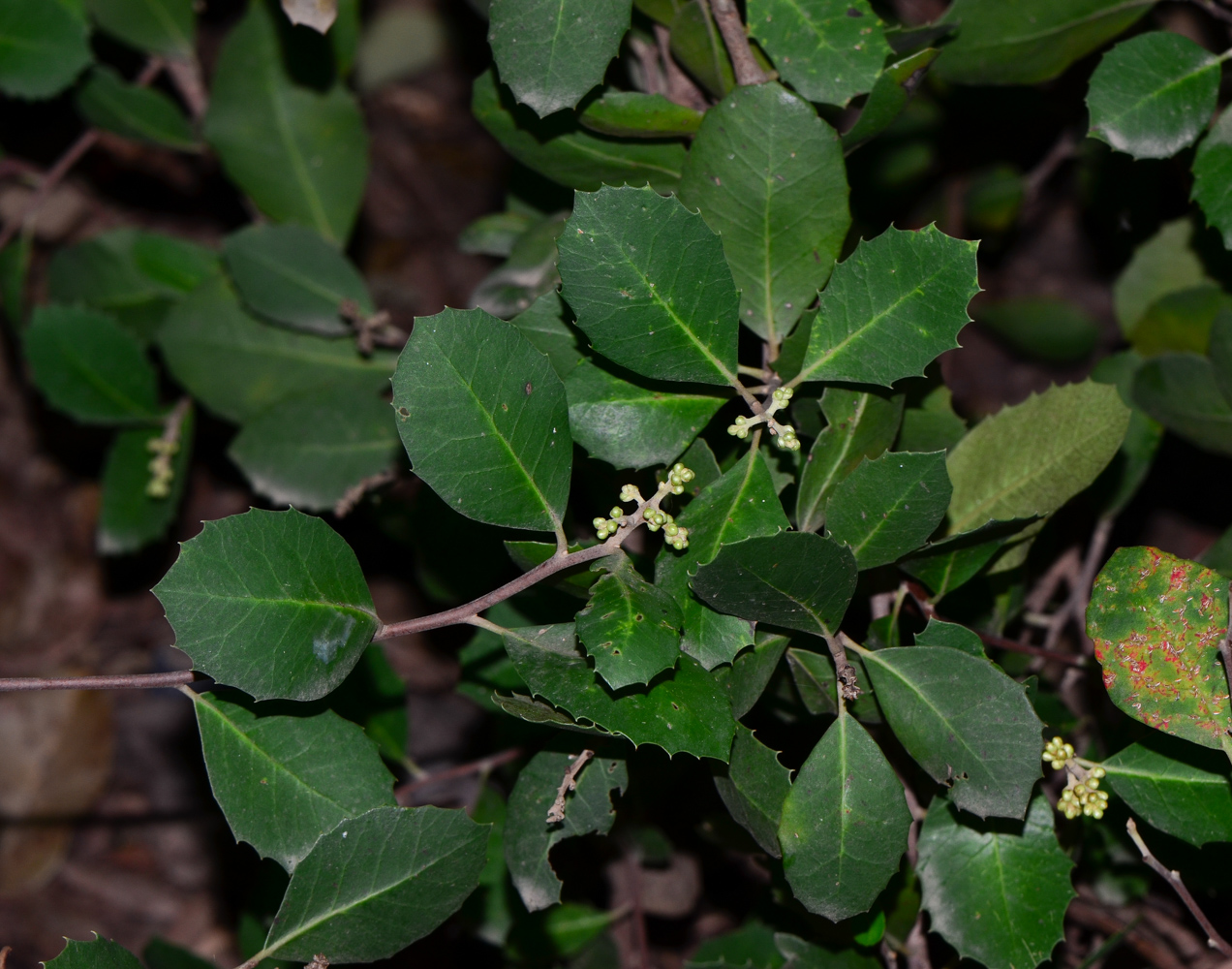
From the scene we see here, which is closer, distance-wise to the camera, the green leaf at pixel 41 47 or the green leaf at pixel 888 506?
the green leaf at pixel 888 506

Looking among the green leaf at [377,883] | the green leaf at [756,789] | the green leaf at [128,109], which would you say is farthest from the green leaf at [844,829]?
the green leaf at [128,109]

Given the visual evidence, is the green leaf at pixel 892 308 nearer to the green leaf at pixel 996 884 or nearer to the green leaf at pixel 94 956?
the green leaf at pixel 996 884

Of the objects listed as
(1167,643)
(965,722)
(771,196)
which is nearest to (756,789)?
(965,722)

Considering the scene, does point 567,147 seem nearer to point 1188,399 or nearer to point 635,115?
point 635,115

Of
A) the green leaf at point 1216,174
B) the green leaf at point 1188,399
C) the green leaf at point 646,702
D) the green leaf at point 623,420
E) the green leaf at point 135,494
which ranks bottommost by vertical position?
the green leaf at point 135,494

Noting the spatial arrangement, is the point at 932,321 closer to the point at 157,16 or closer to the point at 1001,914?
the point at 1001,914

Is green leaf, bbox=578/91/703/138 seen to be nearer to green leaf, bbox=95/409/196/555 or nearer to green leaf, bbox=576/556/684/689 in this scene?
green leaf, bbox=576/556/684/689

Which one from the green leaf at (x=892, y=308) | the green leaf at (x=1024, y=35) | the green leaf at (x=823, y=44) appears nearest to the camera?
the green leaf at (x=892, y=308)
